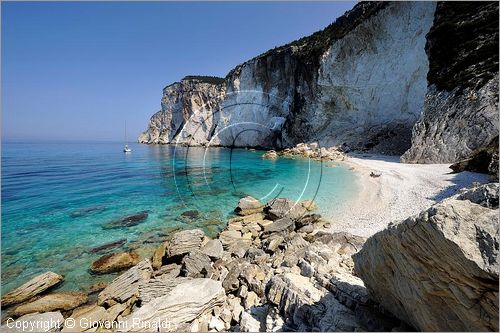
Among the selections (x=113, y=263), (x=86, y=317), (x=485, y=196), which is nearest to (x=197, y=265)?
(x=86, y=317)

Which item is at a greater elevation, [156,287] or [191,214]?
[191,214]

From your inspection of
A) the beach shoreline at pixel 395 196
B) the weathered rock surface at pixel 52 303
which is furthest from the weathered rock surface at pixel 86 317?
the beach shoreline at pixel 395 196

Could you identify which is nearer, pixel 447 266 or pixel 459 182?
Answer: pixel 447 266

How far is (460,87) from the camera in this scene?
1917 cm

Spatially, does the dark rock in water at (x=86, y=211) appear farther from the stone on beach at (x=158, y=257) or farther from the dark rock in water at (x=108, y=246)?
the stone on beach at (x=158, y=257)

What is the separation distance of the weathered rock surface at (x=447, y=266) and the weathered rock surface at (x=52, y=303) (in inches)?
306

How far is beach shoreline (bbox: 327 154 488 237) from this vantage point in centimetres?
1039

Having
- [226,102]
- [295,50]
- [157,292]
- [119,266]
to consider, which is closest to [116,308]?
[157,292]

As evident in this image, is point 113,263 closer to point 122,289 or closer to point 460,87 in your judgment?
point 122,289

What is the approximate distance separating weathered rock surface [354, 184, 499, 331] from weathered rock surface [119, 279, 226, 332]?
3894 mm

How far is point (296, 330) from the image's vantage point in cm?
393

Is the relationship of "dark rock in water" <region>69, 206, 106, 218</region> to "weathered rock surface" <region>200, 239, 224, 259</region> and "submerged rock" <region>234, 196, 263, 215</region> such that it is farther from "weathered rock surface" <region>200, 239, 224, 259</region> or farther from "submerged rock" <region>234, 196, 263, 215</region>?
"weathered rock surface" <region>200, 239, 224, 259</region>

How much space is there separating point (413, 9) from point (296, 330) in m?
41.1

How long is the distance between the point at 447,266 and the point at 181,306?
495cm
